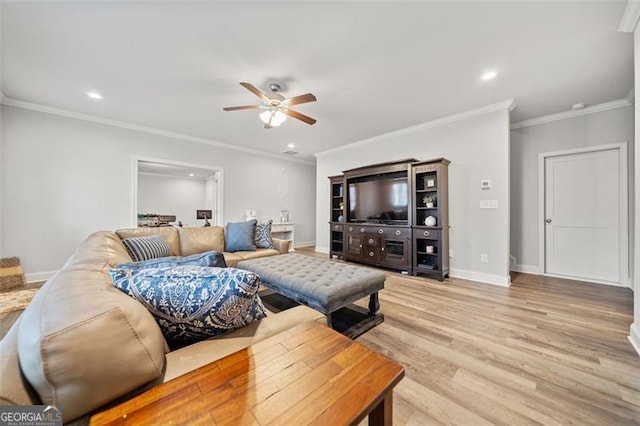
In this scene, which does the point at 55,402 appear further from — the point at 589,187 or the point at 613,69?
the point at 589,187

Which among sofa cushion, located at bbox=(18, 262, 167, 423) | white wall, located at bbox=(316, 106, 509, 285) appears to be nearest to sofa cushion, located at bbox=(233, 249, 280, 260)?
sofa cushion, located at bbox=(18, 262, 167, 423)

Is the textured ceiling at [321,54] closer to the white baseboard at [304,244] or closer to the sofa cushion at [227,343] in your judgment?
the sofa cushion at [227,343]

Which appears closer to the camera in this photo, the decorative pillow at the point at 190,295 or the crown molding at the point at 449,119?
the decorative pillow at the point at 190,295

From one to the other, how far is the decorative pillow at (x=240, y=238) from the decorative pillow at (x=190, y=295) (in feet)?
8.53

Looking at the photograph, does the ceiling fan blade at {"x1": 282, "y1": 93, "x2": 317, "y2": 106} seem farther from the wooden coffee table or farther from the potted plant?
the potted plant

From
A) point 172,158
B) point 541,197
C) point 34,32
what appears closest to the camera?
point 34,32

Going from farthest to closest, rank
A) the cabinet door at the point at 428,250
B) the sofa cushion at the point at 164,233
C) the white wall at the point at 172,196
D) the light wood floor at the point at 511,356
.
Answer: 1. the white wall at the point at 172,196
2. the cabinet door at the point at 428,250
3. the sofa cushion at the point at 164,233
4. the light wood floor at the point at 511,356

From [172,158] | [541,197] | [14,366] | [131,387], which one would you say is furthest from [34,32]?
[541,197]

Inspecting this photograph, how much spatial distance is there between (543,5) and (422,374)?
2.82 m

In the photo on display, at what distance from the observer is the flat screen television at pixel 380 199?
13.4 ft

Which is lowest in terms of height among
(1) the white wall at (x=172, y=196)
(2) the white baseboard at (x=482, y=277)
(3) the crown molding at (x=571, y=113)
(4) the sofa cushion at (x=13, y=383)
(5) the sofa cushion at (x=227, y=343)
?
(2) the white baseboard at (x=482, y=277)

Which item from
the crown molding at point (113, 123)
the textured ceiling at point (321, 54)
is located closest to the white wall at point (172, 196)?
the crown molding at point (113, 123)

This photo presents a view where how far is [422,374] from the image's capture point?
152 centimetres

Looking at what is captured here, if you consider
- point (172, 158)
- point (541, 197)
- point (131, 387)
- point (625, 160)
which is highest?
point (172, 158)
